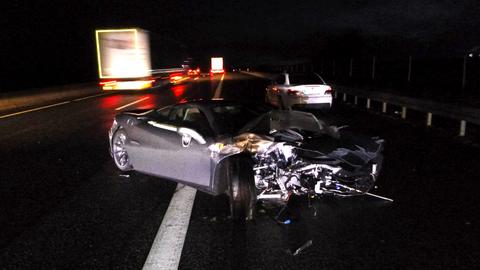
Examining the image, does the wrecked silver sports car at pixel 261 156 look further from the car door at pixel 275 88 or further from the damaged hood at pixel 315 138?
the car door at pixel 275 88

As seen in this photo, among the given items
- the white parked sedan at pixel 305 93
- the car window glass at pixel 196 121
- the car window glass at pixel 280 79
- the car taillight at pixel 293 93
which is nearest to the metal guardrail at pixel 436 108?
the white parked sedan at pixel 305 93

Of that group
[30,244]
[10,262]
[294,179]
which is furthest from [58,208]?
[294,179]

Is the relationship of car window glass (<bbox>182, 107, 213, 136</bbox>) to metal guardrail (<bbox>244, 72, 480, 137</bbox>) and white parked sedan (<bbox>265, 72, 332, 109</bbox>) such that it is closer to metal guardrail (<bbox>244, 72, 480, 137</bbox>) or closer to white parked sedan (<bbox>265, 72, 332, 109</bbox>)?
metal guardrail (<bbox>244, 72, 480, 137</bbox>)

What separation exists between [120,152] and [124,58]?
1907cm

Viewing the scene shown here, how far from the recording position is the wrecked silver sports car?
205 inches

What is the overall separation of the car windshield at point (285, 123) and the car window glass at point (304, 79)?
9615 mm

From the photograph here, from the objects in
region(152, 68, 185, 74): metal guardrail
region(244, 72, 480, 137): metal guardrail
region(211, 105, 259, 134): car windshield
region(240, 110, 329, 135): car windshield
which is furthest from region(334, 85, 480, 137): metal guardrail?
region(152, 68, 185, 74): metal guardrail

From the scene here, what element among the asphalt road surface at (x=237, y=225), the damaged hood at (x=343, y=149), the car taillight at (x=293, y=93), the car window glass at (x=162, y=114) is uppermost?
the car window glass at (x=162, y=114)

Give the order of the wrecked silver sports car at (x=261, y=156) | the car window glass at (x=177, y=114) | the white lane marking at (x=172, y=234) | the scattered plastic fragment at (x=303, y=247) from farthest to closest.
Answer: the car window glass at (x=177, y=114) < the wrecked silver sports car at (x=261, y=156) < the scattered plastic fragment at (x=303, y=247) < the white lane marking at (x=172, y=234)

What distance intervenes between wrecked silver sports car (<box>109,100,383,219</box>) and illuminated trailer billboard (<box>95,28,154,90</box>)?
64.2ft

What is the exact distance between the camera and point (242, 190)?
198 inches

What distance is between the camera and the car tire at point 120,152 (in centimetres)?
746

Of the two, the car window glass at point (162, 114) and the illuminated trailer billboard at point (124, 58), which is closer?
the car window glass at point (162, 114)

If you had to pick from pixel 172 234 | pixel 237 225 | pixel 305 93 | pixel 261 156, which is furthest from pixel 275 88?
pixel 172 234
